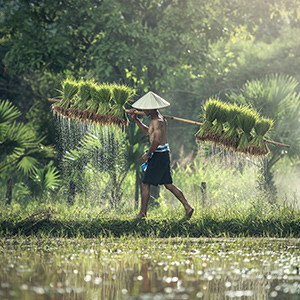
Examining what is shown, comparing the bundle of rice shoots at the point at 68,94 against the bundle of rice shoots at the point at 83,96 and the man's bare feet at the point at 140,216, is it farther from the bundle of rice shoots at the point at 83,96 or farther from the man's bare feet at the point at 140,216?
the man's bare feet at the point at 140,216

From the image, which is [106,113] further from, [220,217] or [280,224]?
[280,224]

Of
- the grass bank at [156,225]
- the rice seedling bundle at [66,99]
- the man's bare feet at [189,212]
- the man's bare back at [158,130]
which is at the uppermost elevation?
the rice seedling bundle at [66,99]

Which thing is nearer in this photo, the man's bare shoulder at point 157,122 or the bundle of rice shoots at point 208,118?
the man's bare shoulder at point 157,122

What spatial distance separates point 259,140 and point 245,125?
14.8 inches

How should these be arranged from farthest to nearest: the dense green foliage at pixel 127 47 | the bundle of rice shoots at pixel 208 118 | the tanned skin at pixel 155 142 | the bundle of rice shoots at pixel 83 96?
the dense green foliage at pixel 127 47 → the bundle of rice shoots at pixel 208 118 → the bundle of rice shoots at pixel 83 96 → the tanned skin at pixel 155 142

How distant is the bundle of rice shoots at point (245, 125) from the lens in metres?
11.6

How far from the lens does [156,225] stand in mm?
10492

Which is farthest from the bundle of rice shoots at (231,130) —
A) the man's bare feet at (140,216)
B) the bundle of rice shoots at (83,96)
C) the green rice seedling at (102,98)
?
the bundle of rice shoots at (83,96)

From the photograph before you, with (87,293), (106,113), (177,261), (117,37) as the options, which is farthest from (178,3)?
(87,293)

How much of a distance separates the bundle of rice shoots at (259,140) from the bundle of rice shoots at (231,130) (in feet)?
0.98

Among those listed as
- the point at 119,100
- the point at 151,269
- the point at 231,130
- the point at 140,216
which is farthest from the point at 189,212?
the point at 151,269

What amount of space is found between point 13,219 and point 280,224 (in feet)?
14.2

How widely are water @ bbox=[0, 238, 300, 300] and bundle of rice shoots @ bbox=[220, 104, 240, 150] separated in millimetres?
2539

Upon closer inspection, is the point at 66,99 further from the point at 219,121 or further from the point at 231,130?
the point at 231,130
